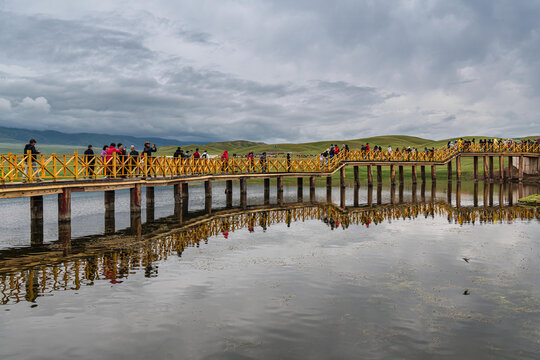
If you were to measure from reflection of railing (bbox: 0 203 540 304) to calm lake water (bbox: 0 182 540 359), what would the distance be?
0.32 ft

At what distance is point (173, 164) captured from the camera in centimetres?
3219

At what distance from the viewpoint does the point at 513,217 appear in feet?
85.7

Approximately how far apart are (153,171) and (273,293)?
21.0m

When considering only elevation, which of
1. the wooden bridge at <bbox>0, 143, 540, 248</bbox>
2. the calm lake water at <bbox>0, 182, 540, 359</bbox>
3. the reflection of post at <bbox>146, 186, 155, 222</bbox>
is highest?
the wooden bridge at <bbox>0, 143, 540, 248</bbox>

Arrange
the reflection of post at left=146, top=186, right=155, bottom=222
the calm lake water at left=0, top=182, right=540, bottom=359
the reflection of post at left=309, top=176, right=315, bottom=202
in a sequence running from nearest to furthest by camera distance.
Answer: the calm lake water at left=0, top=182, right=540, bottom=359, the reflection of post at left=146, top=186, right=155, bottom=222, the reflection of post at left=309, top=176, right=315, bottom=202

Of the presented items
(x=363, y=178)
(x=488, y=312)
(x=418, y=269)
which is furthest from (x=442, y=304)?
(x=363, y=178)

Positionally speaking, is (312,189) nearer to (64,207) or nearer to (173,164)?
(173,164)

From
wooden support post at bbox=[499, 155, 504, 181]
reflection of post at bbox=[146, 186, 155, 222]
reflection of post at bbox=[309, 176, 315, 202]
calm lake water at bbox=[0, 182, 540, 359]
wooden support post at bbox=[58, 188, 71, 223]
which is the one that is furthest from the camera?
wooden support post at bbox=[499, 155, 504, 181]

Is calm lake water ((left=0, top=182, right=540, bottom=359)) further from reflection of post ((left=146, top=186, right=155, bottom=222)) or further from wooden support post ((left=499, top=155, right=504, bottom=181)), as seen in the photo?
wooden support post ((left=499, top=155, right=504, bottom=181))

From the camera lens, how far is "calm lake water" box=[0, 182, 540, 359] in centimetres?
832

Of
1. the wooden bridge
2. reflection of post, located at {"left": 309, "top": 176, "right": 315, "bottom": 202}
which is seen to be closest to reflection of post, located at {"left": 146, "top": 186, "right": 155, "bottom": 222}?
the wooden bridge

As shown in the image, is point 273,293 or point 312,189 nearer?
point 273,293

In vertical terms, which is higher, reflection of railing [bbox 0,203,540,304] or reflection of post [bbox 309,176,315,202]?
reflection of post [bbox 309,176,315,202]

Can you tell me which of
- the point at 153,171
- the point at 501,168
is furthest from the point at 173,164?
the point at 501,168
